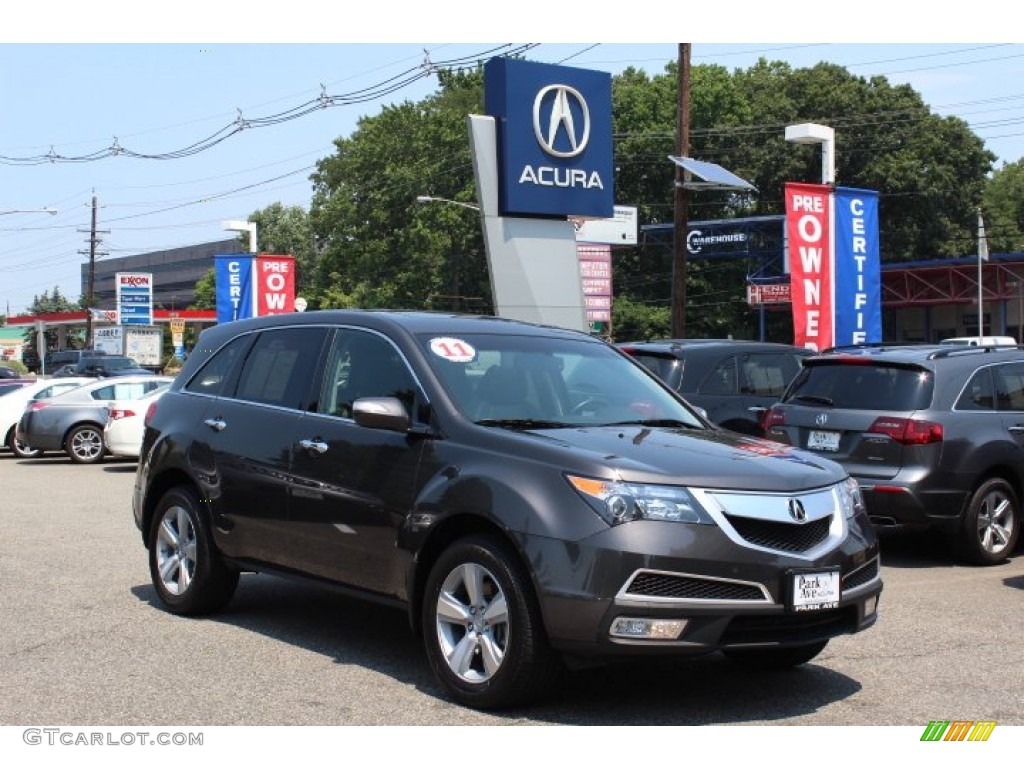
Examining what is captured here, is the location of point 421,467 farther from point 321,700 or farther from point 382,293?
point 382,293

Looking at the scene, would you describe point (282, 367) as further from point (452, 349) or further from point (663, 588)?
point (663, 588)

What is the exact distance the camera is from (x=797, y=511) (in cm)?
575

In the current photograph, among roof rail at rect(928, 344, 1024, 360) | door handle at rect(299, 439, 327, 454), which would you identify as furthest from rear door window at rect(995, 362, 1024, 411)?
door handle at rect(299, 439, 327, 454)

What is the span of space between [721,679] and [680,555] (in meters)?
1.48

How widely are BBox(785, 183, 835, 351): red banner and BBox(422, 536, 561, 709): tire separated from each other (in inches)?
534

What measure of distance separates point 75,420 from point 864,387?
16214mm

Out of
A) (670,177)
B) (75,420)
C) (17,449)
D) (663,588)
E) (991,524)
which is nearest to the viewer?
(663,588)

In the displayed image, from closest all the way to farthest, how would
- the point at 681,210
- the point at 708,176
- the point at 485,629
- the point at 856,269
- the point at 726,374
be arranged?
the point at 485,629, the point at 726,374, the point at 856,269, the point at 708,176, the point at 681,210

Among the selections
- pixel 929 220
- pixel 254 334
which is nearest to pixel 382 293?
pixel 929 220

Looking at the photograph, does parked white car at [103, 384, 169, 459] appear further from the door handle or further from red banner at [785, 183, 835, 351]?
the door handle

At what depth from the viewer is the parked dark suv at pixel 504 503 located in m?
5.46

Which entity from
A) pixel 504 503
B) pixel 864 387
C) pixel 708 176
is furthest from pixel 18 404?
pixel 504 503

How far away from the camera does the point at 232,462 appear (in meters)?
7.60

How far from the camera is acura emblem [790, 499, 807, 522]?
5730 mm
